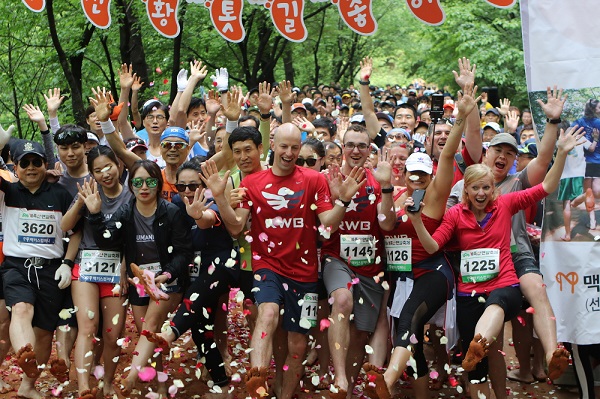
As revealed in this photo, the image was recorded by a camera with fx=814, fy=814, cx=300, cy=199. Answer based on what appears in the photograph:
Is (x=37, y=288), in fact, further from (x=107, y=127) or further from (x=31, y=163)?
(x=107, y=127)

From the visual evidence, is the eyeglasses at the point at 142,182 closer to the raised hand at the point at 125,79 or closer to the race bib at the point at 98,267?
the race bib at the point at 98,267

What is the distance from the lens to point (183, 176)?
21.2 ft

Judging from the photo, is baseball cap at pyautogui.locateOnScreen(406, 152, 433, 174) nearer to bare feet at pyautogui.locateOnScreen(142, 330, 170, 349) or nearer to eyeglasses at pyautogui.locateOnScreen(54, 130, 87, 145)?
bare feet at pyautogui.locateOnScreen(142, 330, 170, 349)

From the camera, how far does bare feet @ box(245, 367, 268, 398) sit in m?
5.51

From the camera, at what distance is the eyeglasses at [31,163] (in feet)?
21.5

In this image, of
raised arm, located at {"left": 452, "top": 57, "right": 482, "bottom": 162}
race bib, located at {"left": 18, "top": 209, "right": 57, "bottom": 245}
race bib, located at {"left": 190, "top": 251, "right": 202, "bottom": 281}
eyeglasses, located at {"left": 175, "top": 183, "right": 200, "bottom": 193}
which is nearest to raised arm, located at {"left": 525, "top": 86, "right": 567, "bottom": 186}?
raised arm, located at {"left": 452, "top": 57, "right": 482, "bottom": 162}

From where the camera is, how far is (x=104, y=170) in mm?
6449

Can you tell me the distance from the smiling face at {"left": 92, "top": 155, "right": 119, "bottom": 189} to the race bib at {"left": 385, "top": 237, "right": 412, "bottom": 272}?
88.2 inches

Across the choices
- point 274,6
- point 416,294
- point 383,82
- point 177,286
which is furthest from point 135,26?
point 383,82

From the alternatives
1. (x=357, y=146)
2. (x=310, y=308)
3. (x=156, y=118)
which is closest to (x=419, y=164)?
(x=357, y=146)

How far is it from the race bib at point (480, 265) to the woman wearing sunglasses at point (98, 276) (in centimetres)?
268

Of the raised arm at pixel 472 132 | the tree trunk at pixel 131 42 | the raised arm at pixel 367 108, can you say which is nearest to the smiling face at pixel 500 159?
the raised arm at pixel 472 132

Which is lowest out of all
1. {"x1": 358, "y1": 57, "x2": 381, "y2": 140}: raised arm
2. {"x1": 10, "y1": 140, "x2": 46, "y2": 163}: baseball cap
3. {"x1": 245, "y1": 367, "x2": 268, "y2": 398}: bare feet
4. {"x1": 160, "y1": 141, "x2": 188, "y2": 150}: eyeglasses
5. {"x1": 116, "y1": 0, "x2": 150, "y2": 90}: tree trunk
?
{"x1": 245, "y1": 367, "x2": 268, "y2": 398}: bare feet

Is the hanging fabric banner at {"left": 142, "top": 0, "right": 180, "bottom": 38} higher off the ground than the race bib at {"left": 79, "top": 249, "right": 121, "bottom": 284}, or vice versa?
the hanging fabric banner at {"left": 142, "top": 0, "right": 180, "bottom": 38}
